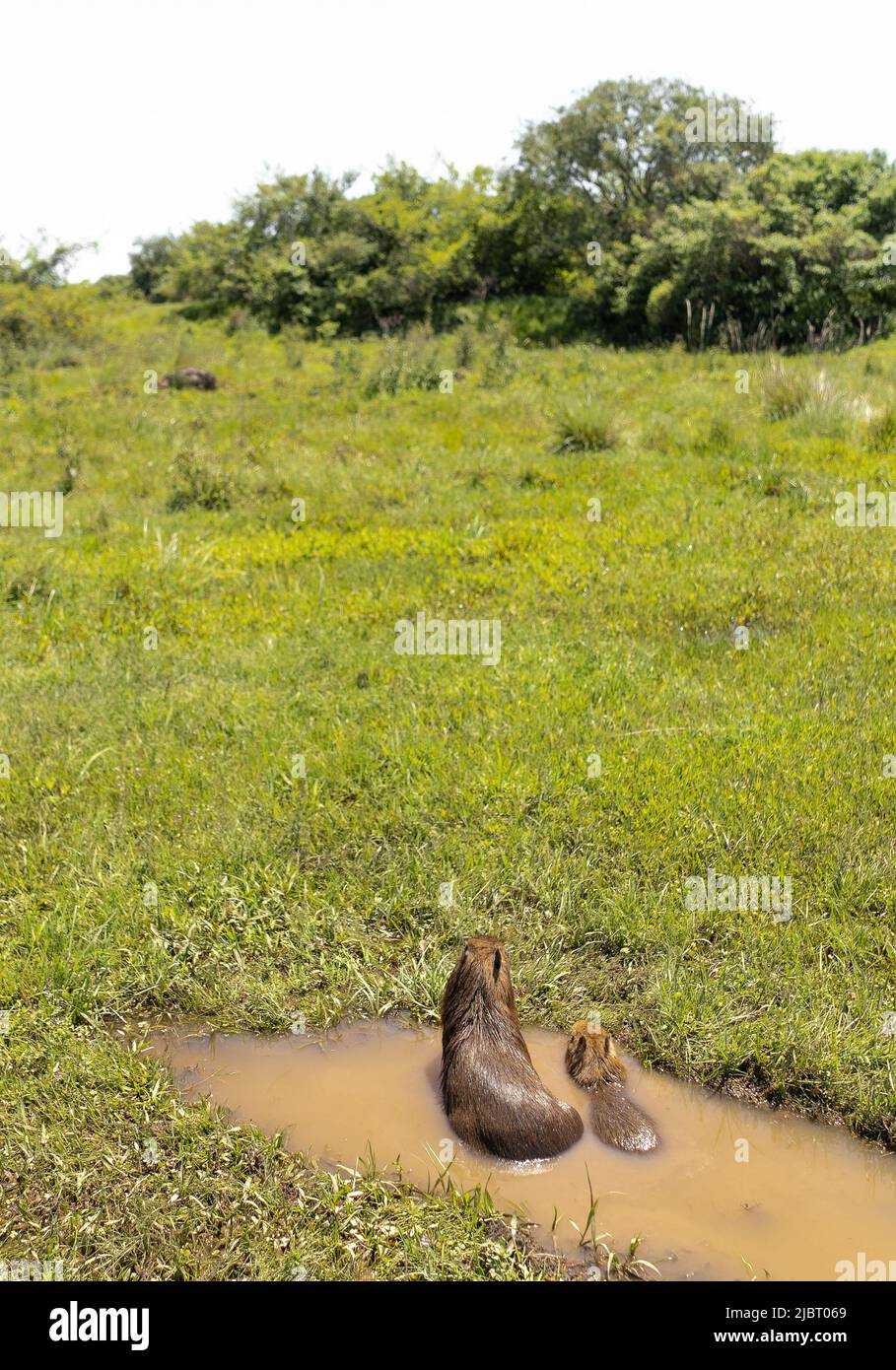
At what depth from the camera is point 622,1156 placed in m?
3.52

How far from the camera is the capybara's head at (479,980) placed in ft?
12.4

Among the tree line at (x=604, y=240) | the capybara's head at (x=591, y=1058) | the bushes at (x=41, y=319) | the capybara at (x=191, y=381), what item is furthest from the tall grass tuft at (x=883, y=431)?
the bushes at (x=41, y=319)

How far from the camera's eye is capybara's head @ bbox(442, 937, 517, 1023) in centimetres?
379

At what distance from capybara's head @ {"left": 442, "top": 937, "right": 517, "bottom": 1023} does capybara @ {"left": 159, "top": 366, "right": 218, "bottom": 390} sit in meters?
14.4

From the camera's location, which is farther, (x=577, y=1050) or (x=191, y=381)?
(x=191, y=381)

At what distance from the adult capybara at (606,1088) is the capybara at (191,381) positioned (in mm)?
14595

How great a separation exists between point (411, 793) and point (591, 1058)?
77.0 inches

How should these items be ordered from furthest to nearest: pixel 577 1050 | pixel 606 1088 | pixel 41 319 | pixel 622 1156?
pixel 41 319
pixel 577 1050
pixel 606 1088
pixel 622 1156

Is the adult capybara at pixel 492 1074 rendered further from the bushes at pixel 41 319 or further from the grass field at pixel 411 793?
the bushes at pixel 41 319

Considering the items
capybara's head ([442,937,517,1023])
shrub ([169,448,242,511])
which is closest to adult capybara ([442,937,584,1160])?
capybara's head ([442,937,517,1023])

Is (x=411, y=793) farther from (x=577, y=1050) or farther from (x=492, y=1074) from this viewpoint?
(x=492, y=1074)

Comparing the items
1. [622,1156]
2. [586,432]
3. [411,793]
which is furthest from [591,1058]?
[586,432]
